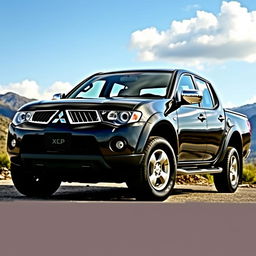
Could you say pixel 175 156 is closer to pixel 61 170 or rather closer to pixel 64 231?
pixel 61 170

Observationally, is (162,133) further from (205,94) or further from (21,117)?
(205,94)

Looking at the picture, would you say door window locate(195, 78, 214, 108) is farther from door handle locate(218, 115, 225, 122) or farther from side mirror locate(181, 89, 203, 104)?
side mirror locate(181, 89, 203, 104)

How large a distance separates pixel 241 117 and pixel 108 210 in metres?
5.38

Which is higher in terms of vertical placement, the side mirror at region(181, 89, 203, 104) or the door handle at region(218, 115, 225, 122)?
the side mirror at region(181, 89, 203, 104)

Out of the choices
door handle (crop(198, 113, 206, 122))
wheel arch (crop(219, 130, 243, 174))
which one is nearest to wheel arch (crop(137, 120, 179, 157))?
door handle (crop(198, 113, 206, 122))

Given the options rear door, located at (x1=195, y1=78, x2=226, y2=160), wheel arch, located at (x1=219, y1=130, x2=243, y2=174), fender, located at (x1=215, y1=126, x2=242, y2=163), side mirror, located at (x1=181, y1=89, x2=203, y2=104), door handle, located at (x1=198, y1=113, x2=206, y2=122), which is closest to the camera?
side mirror, located at (x1=181, y1=89, x2=203, y2=104)

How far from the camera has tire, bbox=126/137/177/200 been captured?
7871 mm

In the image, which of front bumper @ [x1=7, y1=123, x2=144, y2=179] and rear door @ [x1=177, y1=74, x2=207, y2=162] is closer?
front bumper @ [x1=7, y1=123, x2=144, y2=179]

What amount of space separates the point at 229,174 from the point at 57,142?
12.8 ft

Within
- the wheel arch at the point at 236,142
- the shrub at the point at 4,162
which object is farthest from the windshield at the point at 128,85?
the shrub at the point at 4,162

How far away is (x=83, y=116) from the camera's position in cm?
791

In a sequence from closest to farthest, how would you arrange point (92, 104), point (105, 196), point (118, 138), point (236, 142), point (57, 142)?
point (118, 138) < point (57, 142) < point (92, 104) < point (105, 196) < point (236, 142)

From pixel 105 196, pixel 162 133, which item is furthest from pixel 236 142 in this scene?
pixel 162 133

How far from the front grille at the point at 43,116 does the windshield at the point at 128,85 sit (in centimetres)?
133
